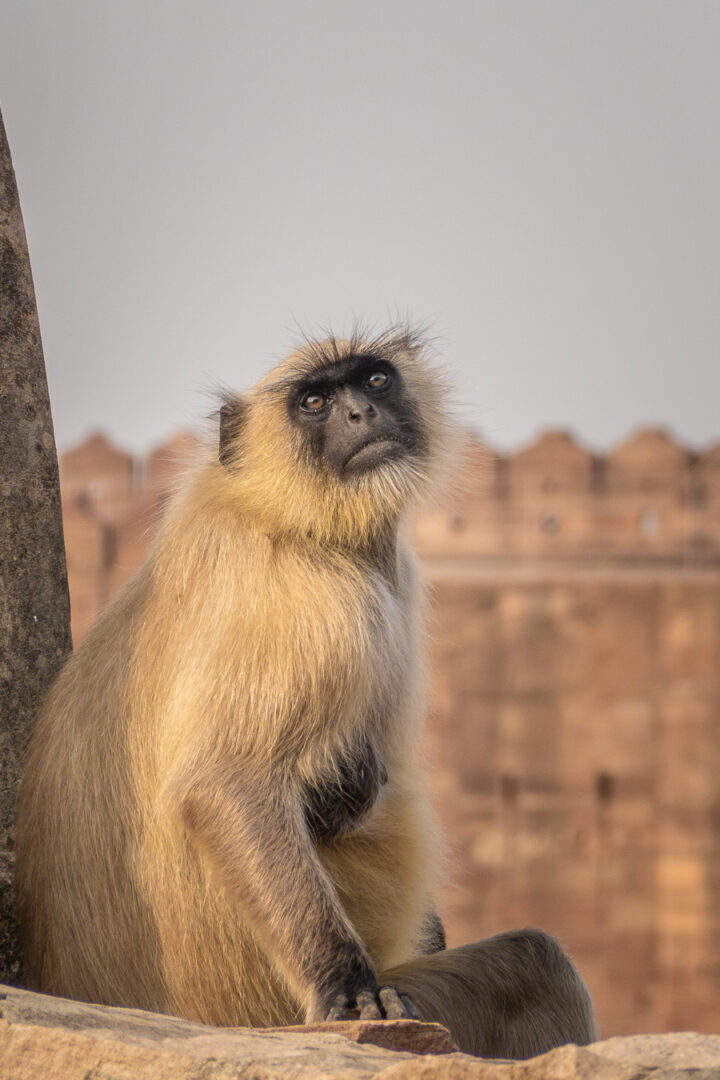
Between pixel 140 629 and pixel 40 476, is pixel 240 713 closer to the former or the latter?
pixel 140 629

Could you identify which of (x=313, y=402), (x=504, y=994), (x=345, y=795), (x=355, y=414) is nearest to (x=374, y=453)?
(x=355, y=414)

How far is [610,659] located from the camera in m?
12.8

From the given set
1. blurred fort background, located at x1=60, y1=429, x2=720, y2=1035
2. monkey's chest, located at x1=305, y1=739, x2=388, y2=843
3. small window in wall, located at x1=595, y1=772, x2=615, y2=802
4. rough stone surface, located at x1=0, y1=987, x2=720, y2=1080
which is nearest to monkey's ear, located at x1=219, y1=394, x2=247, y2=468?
monkey's chest, located at x1=305, y1=739, x2=388, y2=843

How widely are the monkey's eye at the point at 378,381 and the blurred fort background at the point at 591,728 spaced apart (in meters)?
9.63

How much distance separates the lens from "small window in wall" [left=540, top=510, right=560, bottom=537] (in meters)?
12.6

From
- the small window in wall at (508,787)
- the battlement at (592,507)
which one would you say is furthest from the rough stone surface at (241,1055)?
the small window in wall at (508,787)

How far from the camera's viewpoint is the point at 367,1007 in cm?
225

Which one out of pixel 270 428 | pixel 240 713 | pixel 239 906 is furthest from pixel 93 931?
pixel 270 428

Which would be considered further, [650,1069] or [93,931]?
[93,931]

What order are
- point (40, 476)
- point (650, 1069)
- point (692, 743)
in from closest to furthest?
point (650, 1069)
point (40, 476)
point (692, 743)

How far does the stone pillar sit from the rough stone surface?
96cm

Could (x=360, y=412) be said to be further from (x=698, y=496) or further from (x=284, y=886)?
(x=698, y=496)

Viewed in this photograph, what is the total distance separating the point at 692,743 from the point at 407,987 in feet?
35.5

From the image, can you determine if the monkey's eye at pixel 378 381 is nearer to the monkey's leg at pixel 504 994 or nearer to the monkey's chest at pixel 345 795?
the monkey's chest at pixel 345 795
